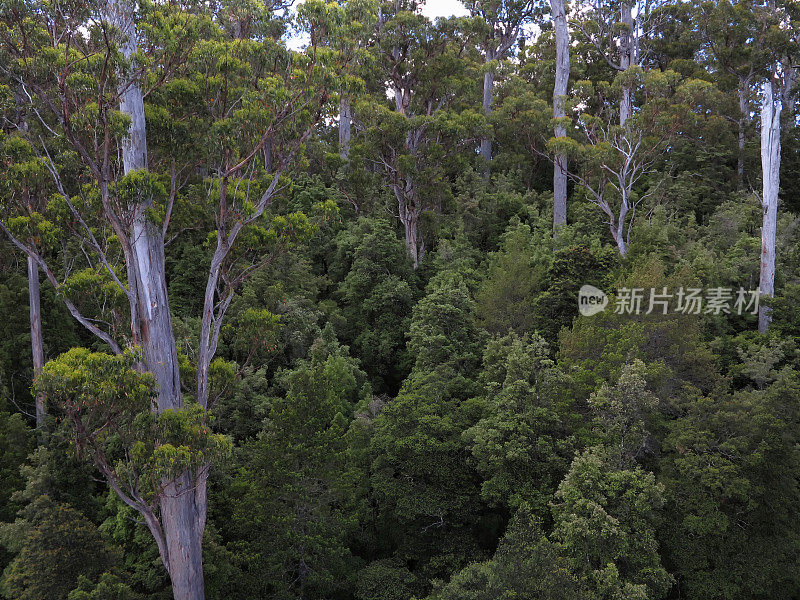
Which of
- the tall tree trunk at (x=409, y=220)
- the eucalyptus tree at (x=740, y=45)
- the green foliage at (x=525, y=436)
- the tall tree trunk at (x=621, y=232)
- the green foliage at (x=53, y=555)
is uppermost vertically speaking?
the eucalyptus tree at (x=740, y=45)

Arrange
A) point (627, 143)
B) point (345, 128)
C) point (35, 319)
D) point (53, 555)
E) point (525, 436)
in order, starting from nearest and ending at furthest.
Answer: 1. point (53, 555)
2. point (525, 436)
3. point (35, 319)
4. point (627, 143)
5. point (345, 128)

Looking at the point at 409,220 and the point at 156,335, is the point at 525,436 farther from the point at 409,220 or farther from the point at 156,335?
the point at 409,220

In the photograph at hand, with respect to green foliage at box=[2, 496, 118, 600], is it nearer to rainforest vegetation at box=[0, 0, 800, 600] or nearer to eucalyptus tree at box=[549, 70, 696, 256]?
rainforest vegetation at box=[0, 0, 800, 600]

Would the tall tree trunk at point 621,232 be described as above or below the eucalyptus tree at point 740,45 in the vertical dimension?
below

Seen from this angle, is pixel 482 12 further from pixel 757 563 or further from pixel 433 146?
pixel 757 563

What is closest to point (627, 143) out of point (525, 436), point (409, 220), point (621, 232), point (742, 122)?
point (621, 232)

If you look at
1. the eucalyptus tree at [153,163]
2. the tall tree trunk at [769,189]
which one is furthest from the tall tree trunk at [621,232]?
the eucalyptus tree at [153,163]

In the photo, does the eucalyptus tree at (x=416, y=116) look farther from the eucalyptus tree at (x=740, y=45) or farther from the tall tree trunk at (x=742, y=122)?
the eucalyptus tree at (x=740, y=45)
